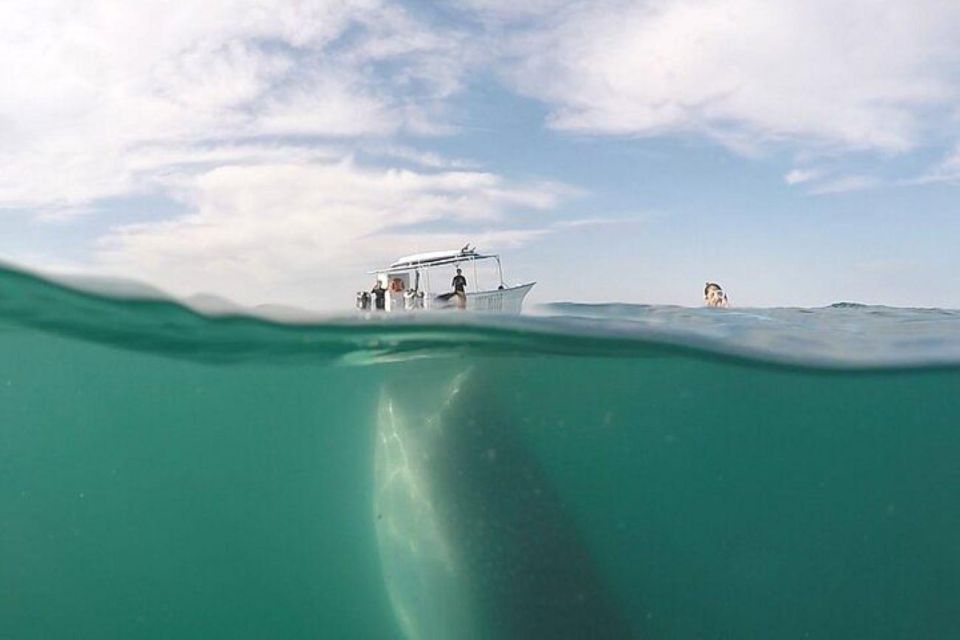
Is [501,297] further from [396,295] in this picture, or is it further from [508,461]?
[508,461]

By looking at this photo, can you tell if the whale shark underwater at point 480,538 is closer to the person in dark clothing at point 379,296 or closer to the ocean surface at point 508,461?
the ocean surface at point 508,461

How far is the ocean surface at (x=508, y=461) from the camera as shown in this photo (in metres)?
7.48

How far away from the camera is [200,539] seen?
603 inches

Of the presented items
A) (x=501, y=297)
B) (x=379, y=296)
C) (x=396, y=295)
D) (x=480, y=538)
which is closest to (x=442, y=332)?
(x=480, y=538)

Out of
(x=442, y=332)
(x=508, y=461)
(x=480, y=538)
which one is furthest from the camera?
(x=442, y=332)

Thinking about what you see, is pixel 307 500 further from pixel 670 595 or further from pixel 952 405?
pixel 952 405

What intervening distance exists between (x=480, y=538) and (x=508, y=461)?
0.80 meters

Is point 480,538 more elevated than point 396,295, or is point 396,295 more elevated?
point 396,295

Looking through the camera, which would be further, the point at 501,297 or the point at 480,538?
the point at 501,297

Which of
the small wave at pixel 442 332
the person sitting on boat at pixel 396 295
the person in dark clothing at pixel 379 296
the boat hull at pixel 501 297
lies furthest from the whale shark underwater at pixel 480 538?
the boat hull at pixel 501 297

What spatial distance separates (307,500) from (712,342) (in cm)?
817

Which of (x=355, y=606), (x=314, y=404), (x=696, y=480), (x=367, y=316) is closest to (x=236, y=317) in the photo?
(x=367, y=316)

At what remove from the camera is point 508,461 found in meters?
7.45

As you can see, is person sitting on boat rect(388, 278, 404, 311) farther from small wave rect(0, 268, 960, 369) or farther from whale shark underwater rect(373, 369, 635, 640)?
whale shark underwater rect(373, 369, 635, 640)
